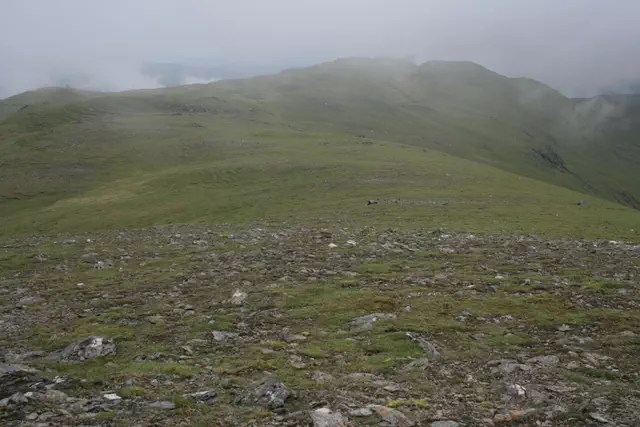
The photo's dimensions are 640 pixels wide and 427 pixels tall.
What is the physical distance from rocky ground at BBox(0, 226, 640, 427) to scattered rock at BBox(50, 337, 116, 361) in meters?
0.06

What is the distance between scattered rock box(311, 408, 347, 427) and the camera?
30.6 feet

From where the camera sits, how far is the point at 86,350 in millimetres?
13844

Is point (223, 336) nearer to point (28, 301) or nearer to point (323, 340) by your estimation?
point (323, 340)

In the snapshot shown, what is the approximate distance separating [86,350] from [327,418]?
8.56 meters

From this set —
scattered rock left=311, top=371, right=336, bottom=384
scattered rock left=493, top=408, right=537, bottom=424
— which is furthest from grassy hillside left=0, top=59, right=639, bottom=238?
scattered rock left=493, top=408, right=537, bottom=424

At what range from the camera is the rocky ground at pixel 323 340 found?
1008 centimetres

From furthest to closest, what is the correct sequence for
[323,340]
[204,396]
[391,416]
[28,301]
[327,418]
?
1. [28,301]
2. [323,340]
3. [204,396]
4. [391,416]
5. [327,418]

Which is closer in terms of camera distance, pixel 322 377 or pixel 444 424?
pixel 444 424

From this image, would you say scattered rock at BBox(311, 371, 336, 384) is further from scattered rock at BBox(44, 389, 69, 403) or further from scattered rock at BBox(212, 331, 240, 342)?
scattered rock at BBox(44, 389, 69, 403)

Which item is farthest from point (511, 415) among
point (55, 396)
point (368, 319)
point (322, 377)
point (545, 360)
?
point (55, 396)

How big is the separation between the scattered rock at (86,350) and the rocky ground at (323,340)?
0.19 ft

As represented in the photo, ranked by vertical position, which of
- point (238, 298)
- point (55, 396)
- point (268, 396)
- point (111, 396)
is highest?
point (55, 396)

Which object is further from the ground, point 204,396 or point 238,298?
point 204,396

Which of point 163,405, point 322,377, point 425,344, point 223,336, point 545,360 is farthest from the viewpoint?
point 223,336
